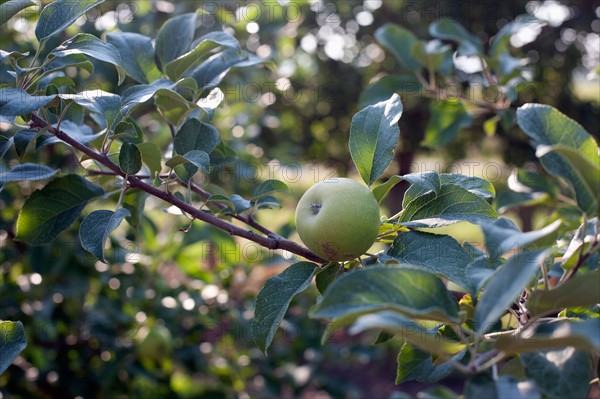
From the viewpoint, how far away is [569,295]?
52 cm

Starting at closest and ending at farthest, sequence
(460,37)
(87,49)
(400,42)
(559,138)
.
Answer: (559,138) < (87,49) < (460,37) < (400,42)

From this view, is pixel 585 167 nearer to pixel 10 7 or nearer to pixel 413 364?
pixel 413 364

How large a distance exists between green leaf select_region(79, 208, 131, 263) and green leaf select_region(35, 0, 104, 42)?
230mm

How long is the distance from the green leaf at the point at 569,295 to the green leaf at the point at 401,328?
77 millimetres

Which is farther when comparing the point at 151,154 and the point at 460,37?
the point at 460,37

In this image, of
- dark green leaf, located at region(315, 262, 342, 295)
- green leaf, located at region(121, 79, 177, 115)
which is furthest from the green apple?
green leaf, located at region(121, 79, 177, 115)

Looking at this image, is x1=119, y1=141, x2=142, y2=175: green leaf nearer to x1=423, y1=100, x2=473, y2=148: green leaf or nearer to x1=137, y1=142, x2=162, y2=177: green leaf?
x1=137, y1=142, x2=162, y2=177: green leaf

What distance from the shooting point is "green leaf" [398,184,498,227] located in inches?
27.7

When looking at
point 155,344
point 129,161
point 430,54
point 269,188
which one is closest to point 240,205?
point 269,188

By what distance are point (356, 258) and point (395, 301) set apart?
0.23 metres

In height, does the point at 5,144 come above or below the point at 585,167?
below

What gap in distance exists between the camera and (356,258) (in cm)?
74

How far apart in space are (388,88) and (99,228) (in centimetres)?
98

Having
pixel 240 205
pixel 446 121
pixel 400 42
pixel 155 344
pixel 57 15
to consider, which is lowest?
pixel 155 344
